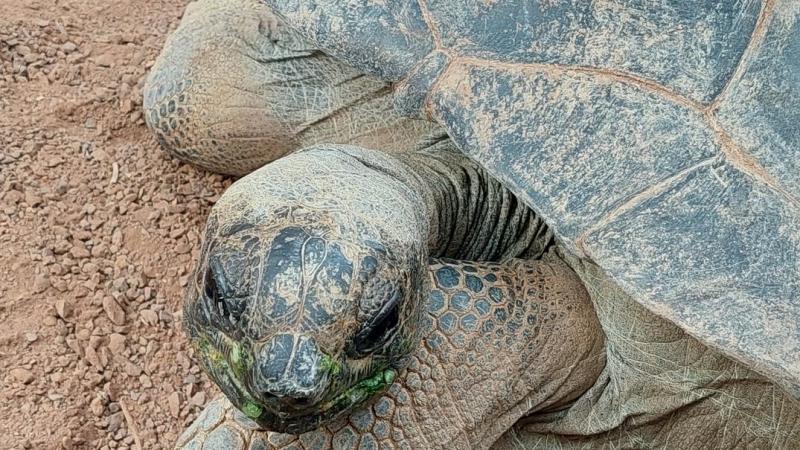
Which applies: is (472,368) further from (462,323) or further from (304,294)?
(304,294)

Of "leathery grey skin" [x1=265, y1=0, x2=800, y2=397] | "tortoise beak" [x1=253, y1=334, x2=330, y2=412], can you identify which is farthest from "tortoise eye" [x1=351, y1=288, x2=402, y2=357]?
"leathery grey skin" [x1=265, y1=0, x2=800, y2=397]

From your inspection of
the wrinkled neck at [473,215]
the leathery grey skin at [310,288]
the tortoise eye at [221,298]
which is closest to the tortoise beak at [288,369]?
the leathery grey skin at [310,288]

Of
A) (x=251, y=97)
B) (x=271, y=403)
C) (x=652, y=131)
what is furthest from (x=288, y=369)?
(x=251, y=97)

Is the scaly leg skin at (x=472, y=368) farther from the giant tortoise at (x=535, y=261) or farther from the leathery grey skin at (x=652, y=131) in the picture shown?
the leathery grey skin at (x=652, y=131)

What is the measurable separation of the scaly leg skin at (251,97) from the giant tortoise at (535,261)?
0.45 metres

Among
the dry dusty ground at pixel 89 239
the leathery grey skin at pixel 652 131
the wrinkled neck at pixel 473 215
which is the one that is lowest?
the dry dusty ground at pixel 89 239

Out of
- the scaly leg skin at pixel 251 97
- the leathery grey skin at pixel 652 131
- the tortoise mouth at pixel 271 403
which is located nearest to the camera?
the leathery grey skin at pixel 652 131

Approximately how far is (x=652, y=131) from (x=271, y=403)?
0.92 metres

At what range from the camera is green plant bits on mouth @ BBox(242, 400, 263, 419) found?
83.2 inches

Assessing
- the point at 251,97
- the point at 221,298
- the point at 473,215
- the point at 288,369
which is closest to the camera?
the point at 288,369

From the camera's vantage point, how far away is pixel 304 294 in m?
1.99

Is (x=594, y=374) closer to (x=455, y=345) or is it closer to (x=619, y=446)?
(x=619, y=446)

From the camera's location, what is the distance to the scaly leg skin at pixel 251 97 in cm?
A: 312

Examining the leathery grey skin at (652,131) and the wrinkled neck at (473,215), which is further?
the wrinkled neck at (473,215)
